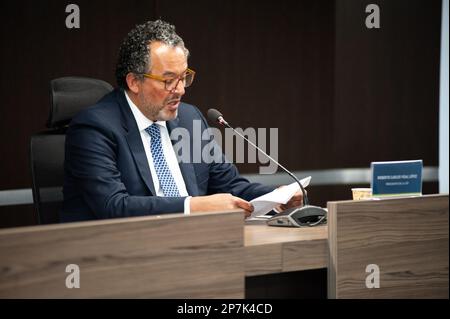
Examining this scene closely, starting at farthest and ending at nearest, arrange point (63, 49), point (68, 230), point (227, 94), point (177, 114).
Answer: point (227, 94), point (63, 49), point (177, 114), point (68, 230)

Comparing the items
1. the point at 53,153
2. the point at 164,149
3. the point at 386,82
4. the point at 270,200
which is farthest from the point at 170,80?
the point at 386,82

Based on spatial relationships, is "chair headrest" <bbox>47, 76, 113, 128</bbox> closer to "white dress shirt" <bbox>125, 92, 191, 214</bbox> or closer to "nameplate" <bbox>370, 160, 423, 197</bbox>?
"white dress shirt" <bbox>125, 92, 191, 214</bbox>

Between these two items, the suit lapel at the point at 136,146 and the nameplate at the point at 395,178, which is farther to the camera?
the suit lapel at the point at 136,146

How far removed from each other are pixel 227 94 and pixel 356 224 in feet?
7.63

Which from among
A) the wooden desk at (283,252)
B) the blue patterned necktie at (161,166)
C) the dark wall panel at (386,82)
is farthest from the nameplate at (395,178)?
the dark wall panel at (386,82)

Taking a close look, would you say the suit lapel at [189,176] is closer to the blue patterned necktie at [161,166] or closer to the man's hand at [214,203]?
the blue patterned necktie at [161,166]

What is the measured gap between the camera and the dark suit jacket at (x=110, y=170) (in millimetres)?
2236

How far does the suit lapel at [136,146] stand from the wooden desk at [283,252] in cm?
53

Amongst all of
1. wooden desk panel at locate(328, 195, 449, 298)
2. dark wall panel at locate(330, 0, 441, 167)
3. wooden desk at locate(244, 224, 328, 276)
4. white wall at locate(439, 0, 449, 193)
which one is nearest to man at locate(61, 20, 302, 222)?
wooden desk at locate(244, 224, 328, 276)

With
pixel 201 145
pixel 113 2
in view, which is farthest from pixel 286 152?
pixel 201 145

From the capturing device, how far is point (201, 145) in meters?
2.76

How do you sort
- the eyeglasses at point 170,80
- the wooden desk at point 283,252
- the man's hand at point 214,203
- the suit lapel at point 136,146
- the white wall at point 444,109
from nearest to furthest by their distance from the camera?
the wooden desk at point 283,252 → the man's hand at point 214,203 → the suit lapel at point 136,146 → the eyeglasses at point 170,80 → the white wall at point 444,109

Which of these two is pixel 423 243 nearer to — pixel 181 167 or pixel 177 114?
pixel 181 167

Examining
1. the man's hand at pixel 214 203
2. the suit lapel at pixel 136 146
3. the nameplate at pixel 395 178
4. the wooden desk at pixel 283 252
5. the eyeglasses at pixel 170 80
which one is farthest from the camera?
the eyeglasses at pixel 170 80
